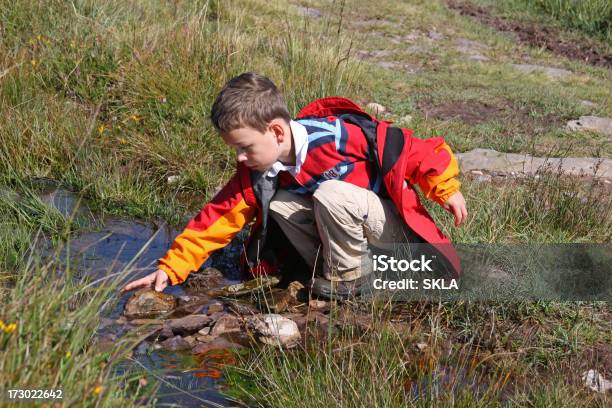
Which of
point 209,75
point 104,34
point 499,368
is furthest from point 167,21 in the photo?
point 499,368

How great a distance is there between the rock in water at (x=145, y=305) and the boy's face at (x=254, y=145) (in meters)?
0.76

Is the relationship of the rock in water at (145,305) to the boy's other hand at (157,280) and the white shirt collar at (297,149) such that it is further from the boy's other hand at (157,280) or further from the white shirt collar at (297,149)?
the white shirt collar at (297,149)

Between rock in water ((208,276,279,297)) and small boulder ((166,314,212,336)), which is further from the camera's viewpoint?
rock in water ((208,276,279,297))

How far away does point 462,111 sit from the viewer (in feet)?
23.7

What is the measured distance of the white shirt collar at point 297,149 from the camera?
3.69 meters

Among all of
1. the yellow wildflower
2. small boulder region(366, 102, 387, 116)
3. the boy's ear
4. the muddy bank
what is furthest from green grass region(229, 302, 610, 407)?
the muddy bank

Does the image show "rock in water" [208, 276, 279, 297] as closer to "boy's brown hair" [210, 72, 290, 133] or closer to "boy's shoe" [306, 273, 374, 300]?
"boy's shoe" [306, 273, 374, 300]

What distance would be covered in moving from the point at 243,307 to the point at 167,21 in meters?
3.52

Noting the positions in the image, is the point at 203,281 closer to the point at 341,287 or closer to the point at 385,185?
the point at 341,287

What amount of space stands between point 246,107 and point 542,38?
813cm

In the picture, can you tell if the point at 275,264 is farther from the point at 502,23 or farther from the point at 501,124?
the point at 502,23

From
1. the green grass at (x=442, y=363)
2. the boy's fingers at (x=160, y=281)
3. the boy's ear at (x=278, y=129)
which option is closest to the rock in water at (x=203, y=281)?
the boy's fingers at (x=160, y=281)

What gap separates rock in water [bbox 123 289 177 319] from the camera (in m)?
3.72

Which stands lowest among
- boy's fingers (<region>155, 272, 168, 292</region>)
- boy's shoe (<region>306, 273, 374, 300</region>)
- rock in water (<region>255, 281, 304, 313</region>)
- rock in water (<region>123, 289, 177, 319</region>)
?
rock in water (<region>255, 281, 304, 313</region>)
